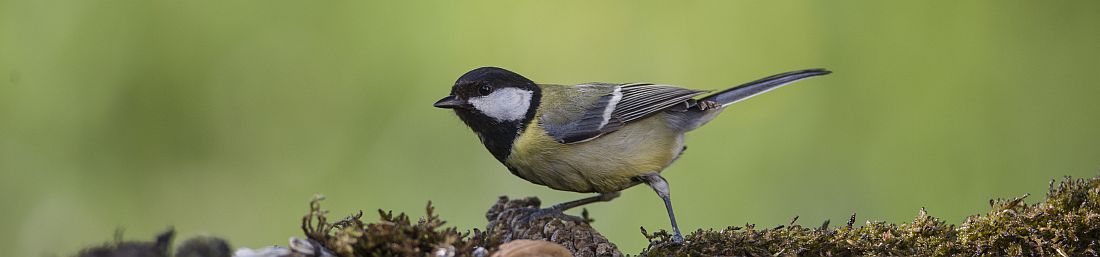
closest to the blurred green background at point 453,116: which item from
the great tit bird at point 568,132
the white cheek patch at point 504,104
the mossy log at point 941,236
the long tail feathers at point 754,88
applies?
the long tail feathers at point 754,88

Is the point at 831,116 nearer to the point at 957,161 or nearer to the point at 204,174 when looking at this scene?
the point at 957,161

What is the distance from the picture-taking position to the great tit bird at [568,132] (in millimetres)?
2350

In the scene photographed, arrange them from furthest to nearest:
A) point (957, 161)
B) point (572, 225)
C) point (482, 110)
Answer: point (957, 161) < point (482, 110) < point (572, 225)

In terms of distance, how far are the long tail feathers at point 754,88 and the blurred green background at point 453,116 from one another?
808 mm

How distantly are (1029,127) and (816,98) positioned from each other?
0.78 m

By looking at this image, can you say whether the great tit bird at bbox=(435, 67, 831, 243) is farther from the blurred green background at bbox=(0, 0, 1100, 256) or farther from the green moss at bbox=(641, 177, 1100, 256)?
the blurred green background at bbox=(0, 0, 1100, 256)

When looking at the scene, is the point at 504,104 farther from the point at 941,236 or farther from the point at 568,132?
the point at 941,236

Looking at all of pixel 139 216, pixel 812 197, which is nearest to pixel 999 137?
pixel 812 197

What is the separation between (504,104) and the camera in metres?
2.42

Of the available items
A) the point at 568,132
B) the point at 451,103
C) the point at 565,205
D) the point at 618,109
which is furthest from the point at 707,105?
the point at 451,103

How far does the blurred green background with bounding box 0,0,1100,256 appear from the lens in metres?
3.46

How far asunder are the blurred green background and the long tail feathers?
0.81 m

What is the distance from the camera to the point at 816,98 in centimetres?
358

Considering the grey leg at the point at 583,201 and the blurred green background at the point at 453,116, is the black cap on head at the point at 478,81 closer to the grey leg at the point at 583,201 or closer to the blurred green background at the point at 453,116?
the grey leg at the point at 583,201
